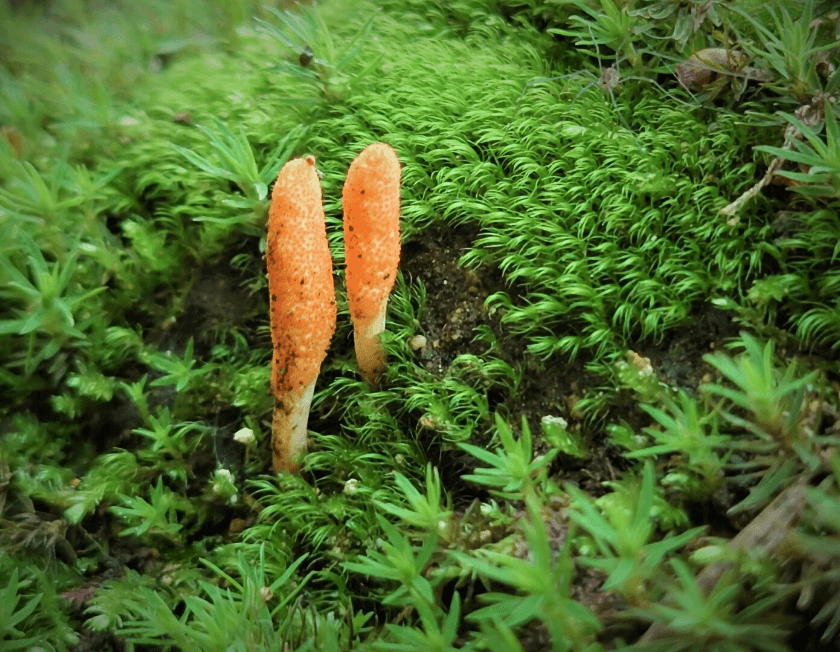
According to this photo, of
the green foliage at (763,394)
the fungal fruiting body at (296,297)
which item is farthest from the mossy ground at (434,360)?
→ the fungal fruiting body at (296,297)

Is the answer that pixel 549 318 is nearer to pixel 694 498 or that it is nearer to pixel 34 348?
pixel 694 498

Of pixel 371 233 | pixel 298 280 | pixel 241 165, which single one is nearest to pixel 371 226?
pixel 371 233

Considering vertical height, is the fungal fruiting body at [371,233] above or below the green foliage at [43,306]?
above

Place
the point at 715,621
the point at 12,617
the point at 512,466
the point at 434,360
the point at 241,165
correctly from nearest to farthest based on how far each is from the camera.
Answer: the point at 715,621
the point at 512,466
the point at 12,617
the point at 434,360
the point at 241,165

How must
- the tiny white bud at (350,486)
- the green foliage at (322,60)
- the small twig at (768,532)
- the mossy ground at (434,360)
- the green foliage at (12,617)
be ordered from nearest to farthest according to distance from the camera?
the small twig at (768,532), the mossy ground at (434,360), the green foliage at (12,617), the tiny white bud at (350,486), the green foliage at (322,60)

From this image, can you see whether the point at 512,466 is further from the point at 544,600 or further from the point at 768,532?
the point at 768,532

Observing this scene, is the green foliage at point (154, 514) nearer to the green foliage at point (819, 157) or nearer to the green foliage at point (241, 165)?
the green foliage at point (241, 165)

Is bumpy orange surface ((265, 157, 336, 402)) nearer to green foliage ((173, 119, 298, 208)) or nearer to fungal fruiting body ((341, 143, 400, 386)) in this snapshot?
fungal fruiting body ((341, 143, 400, 386))
